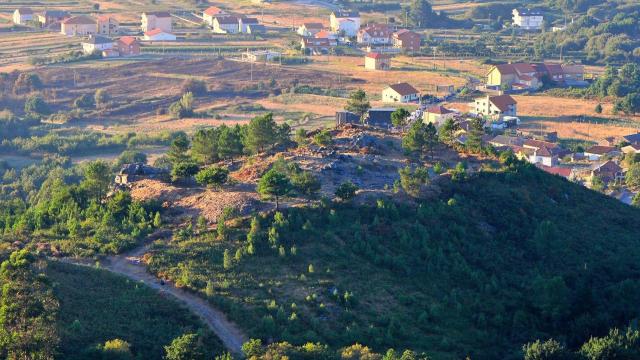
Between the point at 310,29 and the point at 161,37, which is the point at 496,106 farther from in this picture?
the point at 161,37

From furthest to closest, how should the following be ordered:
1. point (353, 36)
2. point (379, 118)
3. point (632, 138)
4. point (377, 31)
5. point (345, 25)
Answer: point (345, 25), point (353, 36), point (377, 31), point (632, 138), point (379, 118)

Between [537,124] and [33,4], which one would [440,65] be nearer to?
[537,124]

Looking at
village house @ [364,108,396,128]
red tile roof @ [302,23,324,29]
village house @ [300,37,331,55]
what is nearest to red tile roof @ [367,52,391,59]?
village house @ [300,37,331,55]

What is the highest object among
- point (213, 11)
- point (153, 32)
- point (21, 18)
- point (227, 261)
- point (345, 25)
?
point (213, 11)

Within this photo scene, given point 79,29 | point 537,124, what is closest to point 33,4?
point 79,29

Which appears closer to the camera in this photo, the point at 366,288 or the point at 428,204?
the point at 366,288

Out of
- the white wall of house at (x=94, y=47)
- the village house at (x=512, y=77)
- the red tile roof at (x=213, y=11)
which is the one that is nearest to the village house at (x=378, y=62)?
the village house at (x=512, y=77)

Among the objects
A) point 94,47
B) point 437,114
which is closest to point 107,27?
point 94,47

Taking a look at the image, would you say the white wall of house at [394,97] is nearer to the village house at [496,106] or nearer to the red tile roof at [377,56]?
the village house at [496,106]
